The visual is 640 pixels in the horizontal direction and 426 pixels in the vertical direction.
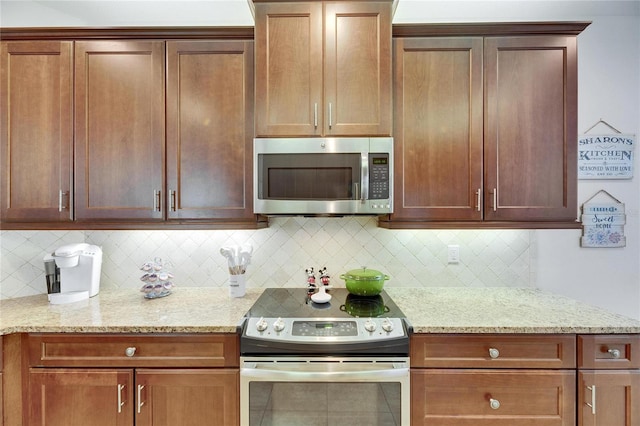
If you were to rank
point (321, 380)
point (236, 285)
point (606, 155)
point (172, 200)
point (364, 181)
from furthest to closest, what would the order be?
1. point (606, 155)
2. point (236, 285)
3. point (172, 200)
4. point (364, 181)
5. point (321, 380)

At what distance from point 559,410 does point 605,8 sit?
2.43 m

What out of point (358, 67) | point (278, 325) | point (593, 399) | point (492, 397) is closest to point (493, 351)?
point (492, 397)

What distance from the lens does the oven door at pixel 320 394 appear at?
142 centimetres

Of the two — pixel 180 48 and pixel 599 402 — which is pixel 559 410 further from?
pixel 180 48

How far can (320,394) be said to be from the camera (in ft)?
4.70

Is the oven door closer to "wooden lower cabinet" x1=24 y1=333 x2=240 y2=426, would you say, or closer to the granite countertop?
"wooden lower cabinet" x1=24 y1=333 x2=240 y2=426

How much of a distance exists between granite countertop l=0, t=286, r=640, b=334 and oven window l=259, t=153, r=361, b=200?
0.67 metres

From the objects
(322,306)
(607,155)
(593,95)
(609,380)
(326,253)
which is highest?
(593,95)

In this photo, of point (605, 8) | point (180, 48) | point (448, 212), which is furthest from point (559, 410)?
point (180, 48)

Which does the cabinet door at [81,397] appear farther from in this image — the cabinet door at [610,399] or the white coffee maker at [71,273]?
the cabinet door at [610,399]

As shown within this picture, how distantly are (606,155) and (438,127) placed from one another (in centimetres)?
127

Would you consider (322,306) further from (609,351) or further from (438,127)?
(609,351)

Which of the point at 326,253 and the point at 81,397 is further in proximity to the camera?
the point at 326,253

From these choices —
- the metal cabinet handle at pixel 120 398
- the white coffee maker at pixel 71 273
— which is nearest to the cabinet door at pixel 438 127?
the metal cabinet handle at pixel 120 398
